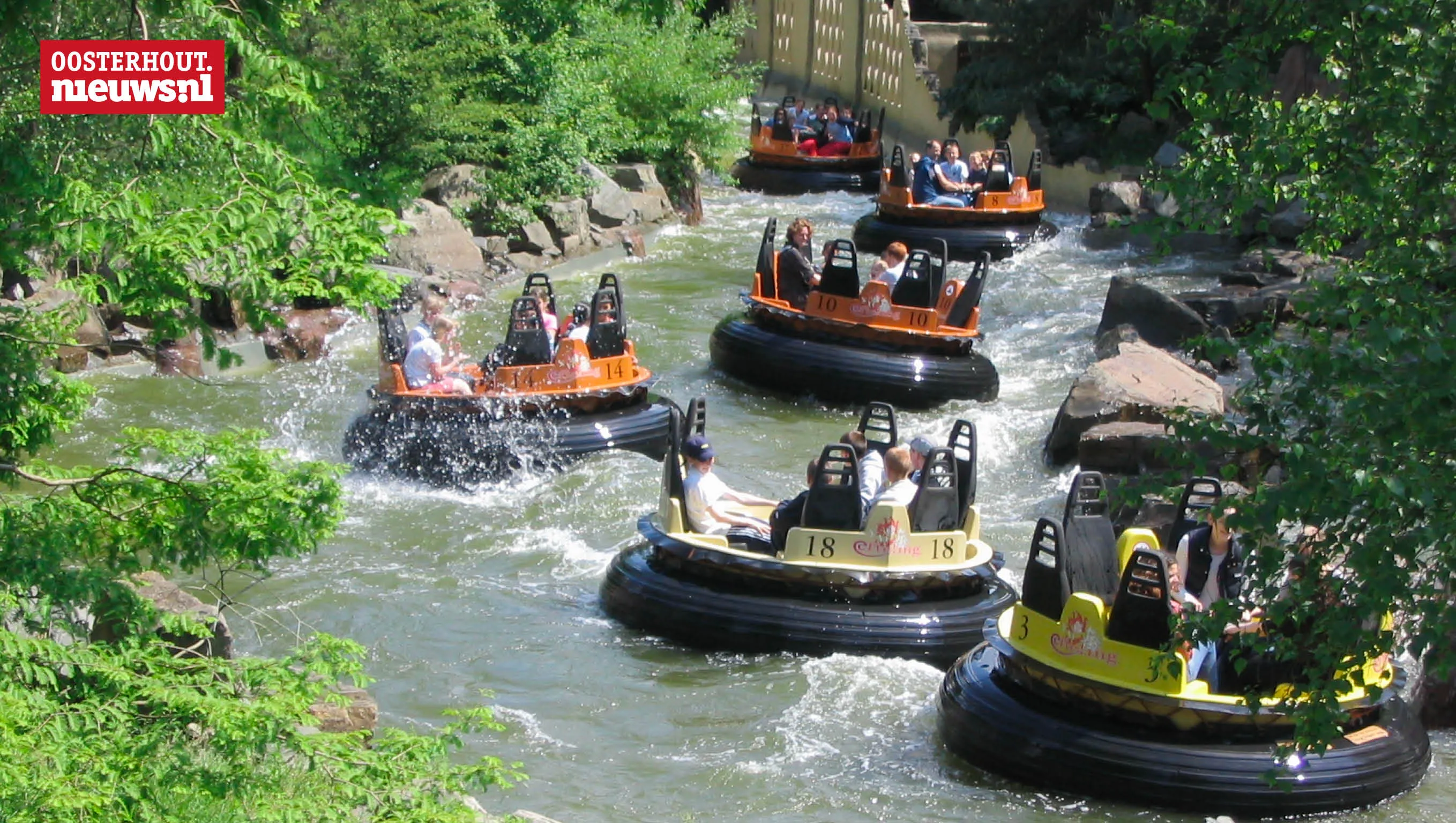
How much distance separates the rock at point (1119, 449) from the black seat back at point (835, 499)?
3.91 m

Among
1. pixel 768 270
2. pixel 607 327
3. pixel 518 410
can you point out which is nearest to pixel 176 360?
pixel 518 410

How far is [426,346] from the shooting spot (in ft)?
40.4

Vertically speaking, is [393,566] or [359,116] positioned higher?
[359,116]

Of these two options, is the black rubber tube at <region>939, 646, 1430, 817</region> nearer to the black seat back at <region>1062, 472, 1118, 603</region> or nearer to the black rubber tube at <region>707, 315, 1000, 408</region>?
the black seat back at <region>1062, 472, 1118, 603</region>

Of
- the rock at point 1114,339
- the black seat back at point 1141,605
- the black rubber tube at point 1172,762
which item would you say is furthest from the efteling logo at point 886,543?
the rock at point 1114,339

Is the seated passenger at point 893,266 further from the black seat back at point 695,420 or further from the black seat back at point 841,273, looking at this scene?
the black seat back at point 695,420

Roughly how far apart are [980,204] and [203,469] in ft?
55.2

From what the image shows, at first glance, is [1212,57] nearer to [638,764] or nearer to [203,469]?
[638,764]

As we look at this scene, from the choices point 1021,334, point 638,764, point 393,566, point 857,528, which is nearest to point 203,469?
point 638,764

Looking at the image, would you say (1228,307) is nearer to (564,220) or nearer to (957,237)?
(957,237)

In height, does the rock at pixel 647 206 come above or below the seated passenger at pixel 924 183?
below

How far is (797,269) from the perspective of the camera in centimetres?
1542

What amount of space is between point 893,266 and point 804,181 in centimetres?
1276

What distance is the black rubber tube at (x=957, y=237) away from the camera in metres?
21.0
